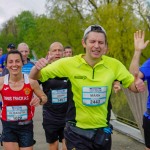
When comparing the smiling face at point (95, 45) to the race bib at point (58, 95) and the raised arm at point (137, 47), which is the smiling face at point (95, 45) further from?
the race bib at point (58, 95)

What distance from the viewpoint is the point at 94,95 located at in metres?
3.53

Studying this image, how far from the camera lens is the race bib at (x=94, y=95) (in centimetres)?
352

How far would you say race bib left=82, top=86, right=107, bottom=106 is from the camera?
3521 mm

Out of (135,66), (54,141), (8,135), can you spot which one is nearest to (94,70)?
(135,66)

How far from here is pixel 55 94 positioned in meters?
5.24

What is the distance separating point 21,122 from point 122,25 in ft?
74.8

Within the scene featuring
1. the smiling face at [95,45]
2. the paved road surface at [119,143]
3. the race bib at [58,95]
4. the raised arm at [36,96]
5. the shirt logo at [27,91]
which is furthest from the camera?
the paved road surface at [119,143]

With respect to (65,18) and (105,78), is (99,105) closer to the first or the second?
(105,78)

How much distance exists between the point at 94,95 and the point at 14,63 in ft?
4.79

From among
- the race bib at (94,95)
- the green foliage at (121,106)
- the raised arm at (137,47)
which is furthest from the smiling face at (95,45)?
the green foliage at (121,106)

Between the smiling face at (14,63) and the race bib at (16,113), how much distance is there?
44 cm

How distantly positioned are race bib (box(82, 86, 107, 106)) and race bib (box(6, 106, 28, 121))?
4.13 feet

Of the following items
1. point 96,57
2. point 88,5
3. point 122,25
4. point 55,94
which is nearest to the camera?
point 96,57

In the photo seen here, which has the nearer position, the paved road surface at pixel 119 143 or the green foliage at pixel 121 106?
the paved road surface at pixel 119 143
